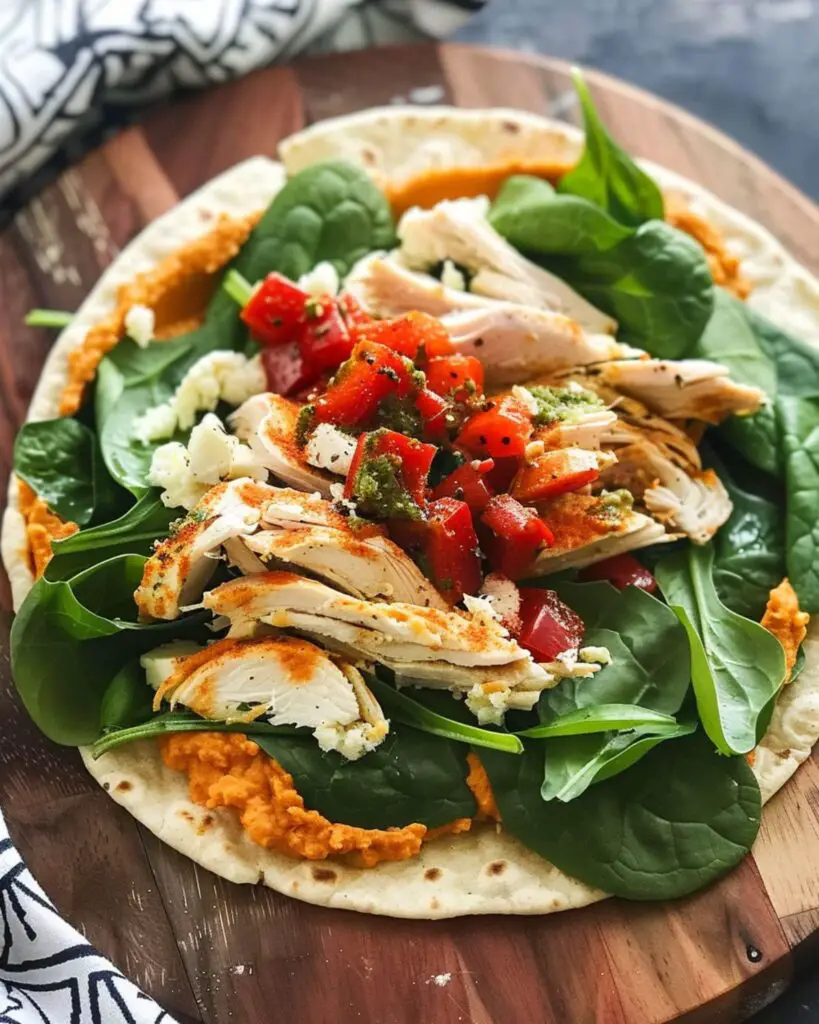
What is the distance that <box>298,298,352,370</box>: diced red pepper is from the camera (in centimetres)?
375

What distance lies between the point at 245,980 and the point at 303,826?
431 mm

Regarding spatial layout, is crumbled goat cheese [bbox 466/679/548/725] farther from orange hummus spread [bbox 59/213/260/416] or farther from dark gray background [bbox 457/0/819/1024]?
dark gray background [bbox 457/0/819/1024]

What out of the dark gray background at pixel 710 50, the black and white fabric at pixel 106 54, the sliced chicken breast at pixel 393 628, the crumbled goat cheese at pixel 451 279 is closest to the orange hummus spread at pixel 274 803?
the sliced chicken breast at pixel 393 628

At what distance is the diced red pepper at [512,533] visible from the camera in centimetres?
338

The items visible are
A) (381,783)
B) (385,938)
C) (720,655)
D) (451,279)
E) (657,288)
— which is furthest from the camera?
(451,279)

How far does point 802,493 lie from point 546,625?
1041 mm

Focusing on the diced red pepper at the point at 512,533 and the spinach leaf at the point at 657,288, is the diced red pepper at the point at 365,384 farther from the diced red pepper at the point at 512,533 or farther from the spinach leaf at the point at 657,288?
the spinach leaf at the point at 657,288

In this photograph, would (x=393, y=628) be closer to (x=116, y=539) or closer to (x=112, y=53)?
(x=116, y=539)

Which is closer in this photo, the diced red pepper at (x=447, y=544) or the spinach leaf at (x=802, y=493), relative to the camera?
the diced red pepper at (x=447, y=544)

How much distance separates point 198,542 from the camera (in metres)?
3.26

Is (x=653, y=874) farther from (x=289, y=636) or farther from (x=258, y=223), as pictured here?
(x=258, y=223)

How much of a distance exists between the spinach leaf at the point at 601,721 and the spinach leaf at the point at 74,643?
1.12 meters

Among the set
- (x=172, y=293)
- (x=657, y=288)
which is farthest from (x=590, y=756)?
(x=172, y=293)

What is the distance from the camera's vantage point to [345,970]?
313 cm
